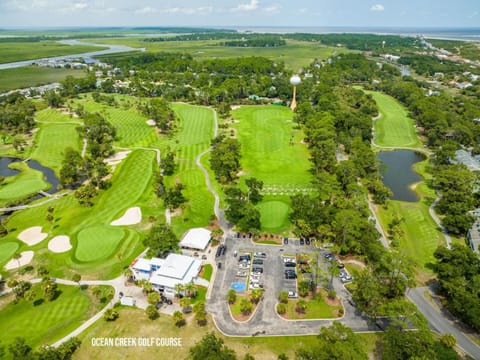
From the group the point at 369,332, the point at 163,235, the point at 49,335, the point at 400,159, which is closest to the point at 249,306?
the point at 369,332

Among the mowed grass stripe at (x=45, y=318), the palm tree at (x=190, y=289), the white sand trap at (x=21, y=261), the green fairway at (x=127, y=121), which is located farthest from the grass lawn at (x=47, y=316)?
the green fairway at (x=127, y=121)

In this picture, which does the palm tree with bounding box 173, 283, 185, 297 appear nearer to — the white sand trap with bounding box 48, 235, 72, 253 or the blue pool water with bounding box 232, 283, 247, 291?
the blue pool water with bounding box 232, 283, 247, 291

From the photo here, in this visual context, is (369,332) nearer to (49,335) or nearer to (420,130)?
(49,335)

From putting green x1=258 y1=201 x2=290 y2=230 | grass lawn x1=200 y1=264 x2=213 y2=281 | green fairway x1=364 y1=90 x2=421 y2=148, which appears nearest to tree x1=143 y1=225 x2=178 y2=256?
grass lawn x1=200 y1=264 x2=213 y2=281

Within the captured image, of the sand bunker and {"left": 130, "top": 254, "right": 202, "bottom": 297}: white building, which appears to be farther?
the sand bunker

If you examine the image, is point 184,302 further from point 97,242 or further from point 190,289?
point 97,242

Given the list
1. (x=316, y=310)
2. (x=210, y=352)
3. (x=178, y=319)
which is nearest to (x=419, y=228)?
(x=316, y=310)
